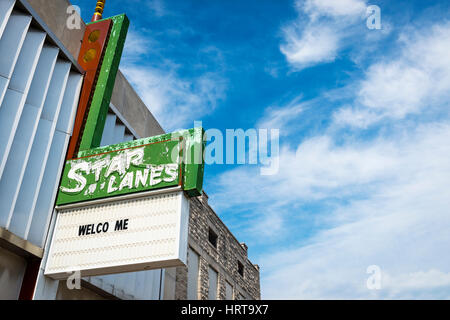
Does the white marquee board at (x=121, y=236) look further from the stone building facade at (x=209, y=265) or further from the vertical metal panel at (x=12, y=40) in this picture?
the stone building facade at (x=209, y=265)

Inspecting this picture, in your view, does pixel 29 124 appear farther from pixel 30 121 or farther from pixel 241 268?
pixel 241 268

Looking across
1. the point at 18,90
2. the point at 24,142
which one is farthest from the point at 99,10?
the point at 24,142

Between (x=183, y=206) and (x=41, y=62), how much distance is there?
496 centimetres

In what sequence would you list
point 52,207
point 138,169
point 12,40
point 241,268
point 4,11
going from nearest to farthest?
point 138,169, point 4,11, point 12,40, point 52,207, point 241,268

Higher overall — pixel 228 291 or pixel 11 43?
pixel 11 43

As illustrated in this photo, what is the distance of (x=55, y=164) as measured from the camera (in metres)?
9.21

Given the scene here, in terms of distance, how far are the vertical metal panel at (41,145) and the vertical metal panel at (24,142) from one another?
0.10 meters

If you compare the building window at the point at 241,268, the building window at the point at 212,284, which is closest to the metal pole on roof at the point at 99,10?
the building window at the point at 212,284

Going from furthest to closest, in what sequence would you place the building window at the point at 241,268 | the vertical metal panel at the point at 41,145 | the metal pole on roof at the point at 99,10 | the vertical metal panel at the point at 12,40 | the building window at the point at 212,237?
the building window at the point at 241,268 → the building window at the point at 212,237 → the metal pole on roof at the point at 99,10 → the vertical metal panel at the point at 41,145 → the vertical metal panel at the point at 12,40

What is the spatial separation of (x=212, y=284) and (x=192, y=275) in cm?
220

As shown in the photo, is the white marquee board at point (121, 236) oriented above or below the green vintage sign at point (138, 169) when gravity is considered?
below

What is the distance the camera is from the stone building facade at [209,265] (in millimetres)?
15508
